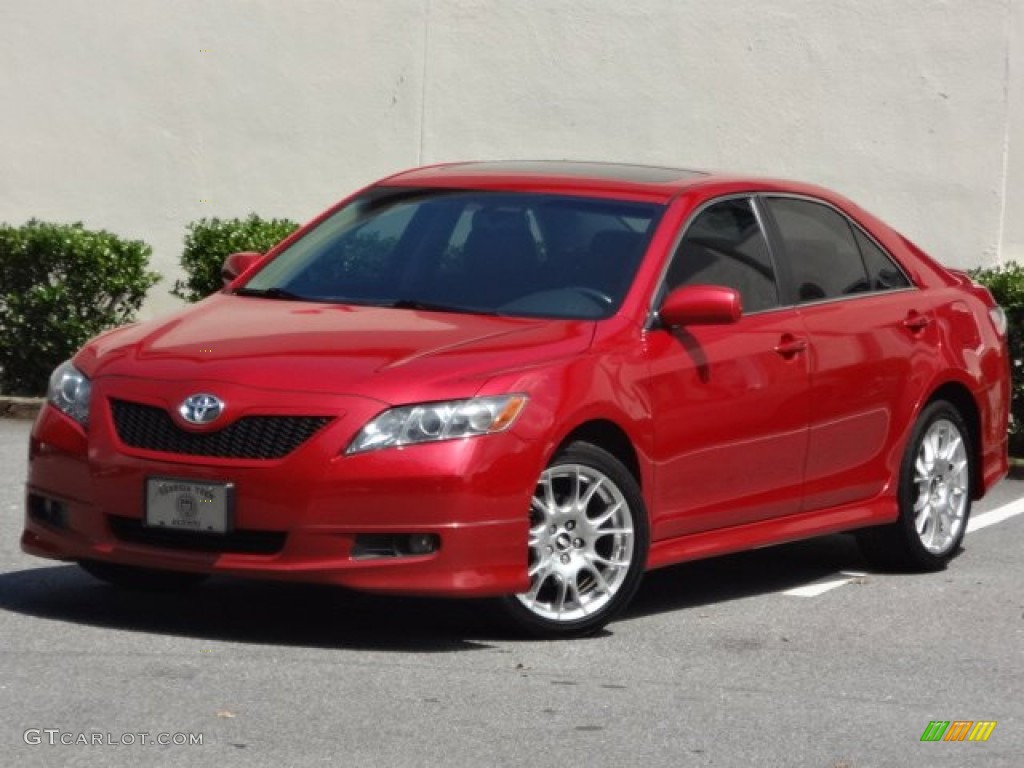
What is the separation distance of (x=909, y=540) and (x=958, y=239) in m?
5.94

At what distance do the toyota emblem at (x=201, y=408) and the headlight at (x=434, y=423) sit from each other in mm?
462

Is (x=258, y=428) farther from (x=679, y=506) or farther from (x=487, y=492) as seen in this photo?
(x=679, y=506)

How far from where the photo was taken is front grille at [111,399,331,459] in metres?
7.14

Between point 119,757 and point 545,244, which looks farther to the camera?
point 545,244

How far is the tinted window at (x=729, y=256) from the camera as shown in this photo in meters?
8.40

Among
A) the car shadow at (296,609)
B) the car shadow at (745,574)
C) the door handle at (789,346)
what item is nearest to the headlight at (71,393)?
the car shadow at (296,609)

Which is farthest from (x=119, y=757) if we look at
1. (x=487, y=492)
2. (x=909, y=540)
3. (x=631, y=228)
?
(x=909, y=540)

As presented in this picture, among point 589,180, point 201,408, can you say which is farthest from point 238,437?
point 589,180

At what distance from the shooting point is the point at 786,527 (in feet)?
28.6

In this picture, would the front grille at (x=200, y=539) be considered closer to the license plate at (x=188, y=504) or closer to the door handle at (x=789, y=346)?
the license plate at (x=188, y=504)

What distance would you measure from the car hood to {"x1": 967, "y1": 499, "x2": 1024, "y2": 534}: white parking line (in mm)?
3896

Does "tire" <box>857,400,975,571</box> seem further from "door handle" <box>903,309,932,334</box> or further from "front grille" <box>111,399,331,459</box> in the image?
"front grille" <box>111,399,331,459</box>

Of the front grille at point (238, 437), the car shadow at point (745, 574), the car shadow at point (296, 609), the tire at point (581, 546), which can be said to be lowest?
the car shadow at point (745, 574)

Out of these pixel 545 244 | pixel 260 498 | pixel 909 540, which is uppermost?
pixel 545 244
